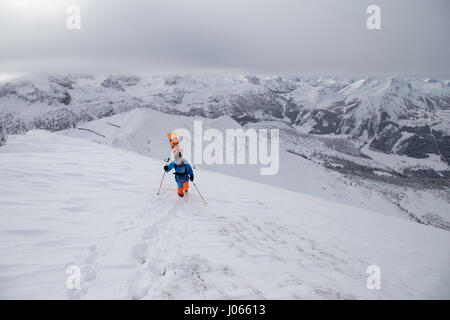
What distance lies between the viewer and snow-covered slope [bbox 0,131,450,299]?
4.91m

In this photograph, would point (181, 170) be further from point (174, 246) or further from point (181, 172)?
point (174, 246)

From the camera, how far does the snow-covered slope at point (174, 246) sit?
4.91 metres

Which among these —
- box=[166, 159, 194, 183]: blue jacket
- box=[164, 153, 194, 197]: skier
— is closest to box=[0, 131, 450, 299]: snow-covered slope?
box=[164, 153, 194, 197]: skier

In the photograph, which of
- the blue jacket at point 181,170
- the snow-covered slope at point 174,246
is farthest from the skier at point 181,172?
the snow-covered slope at point 174,246

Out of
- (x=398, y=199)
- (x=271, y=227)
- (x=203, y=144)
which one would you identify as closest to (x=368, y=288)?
(x=271, y=227)

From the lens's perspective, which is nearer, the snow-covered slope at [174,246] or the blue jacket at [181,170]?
the snow-covered slope at [174,246]

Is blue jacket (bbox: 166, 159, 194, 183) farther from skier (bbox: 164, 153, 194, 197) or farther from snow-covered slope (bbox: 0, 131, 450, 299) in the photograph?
snow-covered slope (bbox: 0, 131, 450, 299)

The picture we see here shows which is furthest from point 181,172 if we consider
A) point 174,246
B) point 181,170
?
point 174,246

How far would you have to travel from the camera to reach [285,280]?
18.5 feet

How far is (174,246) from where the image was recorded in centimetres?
652

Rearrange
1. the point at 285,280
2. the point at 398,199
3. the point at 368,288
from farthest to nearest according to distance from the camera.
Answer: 1. the point at 398,199
2. the point at 368,288
3. the point at 285,280

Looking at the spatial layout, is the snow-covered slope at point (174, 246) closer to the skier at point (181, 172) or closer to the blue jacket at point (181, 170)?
the skier at point (181, 172)

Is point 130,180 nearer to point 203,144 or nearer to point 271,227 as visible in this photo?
point 271,227

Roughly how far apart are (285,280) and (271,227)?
13.9 ft
